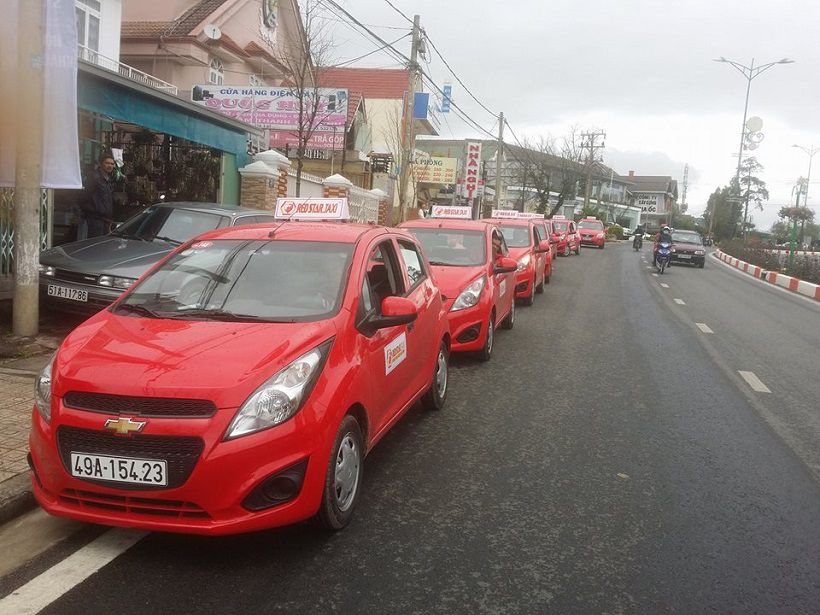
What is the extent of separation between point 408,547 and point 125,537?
1.38m

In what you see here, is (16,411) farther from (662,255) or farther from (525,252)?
(662,255)

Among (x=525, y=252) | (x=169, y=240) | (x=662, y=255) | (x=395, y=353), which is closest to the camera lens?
(x=395, y=353)

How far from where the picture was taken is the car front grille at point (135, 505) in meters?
3.23

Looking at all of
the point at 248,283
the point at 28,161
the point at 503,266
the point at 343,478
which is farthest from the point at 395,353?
the point at 28,161

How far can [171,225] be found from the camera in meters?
9.44

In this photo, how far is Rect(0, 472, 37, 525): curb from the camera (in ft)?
12.3

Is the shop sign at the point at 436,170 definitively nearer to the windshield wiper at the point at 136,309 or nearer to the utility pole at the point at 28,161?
the utility pole at the point at 28,161

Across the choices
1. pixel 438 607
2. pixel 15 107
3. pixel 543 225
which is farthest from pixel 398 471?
pixel 543 225

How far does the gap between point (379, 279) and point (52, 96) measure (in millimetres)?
4484

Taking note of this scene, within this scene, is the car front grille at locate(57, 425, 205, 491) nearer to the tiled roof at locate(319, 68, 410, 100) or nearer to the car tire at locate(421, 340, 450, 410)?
the car tire at locate(421, 340, 450, 410)

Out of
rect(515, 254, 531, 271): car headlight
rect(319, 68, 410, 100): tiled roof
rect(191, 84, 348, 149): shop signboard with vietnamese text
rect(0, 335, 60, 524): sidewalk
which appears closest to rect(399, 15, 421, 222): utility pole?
rect(191, 84, 348, 149): shop signboard with vietnamese text

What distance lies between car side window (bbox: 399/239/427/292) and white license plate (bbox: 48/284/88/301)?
3925 mm

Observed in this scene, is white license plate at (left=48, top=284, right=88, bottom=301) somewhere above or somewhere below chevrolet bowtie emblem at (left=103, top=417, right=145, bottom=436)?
below

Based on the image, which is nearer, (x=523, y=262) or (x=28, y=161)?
(x=28, y=161)
